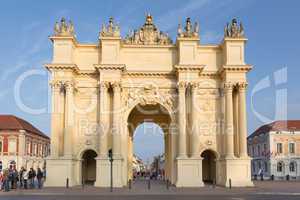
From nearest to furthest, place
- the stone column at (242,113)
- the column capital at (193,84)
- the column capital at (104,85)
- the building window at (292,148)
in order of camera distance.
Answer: the column capital at (104,85), the column capital at (193,84), the stone column at (242,113), the building window at (292,148)

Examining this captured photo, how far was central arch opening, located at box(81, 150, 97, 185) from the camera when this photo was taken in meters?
37.0

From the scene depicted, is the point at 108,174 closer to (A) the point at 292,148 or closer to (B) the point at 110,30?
(B) the point at 110,30

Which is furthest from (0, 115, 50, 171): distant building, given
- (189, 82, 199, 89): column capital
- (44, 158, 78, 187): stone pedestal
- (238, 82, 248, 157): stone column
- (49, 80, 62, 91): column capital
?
(238, 82, 248, 157): stone column

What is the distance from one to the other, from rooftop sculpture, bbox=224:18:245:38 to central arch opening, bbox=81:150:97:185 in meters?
14.3

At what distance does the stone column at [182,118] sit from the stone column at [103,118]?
543cm

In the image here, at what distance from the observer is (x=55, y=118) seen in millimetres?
33688

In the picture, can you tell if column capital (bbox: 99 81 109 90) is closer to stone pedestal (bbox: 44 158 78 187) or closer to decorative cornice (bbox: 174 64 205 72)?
decorative cornice (bbox: 174 64 205 72)

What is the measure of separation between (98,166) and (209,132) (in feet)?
29.7

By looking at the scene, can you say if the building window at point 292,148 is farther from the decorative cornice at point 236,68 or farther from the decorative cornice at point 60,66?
the decorative cornice at point 60,66

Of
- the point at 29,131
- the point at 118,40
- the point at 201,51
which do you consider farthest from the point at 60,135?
the point at 29,131

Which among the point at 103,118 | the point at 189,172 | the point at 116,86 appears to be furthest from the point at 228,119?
the point at 103,118

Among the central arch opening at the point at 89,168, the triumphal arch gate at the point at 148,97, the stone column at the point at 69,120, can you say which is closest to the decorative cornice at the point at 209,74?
Answer: the triumphal arch gate at the point at 148,97

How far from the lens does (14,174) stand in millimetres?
28969

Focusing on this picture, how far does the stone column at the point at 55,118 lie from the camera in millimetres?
33469
